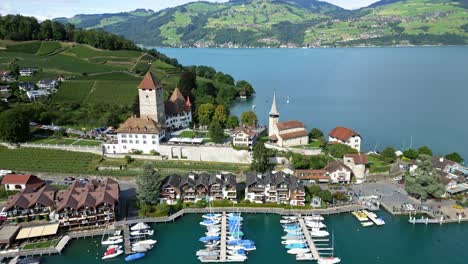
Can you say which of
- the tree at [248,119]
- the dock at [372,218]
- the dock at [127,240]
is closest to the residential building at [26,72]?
the tree at [248,119]

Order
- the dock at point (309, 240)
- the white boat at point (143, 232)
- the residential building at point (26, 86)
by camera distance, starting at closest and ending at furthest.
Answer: the dock at point (309, 240) → the white boat at point (143, 232) → the residential building at point (26, 86)

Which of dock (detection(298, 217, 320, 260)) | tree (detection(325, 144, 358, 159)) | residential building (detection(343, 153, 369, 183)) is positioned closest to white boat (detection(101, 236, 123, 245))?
dock (detection(298, 217, 320, 260))

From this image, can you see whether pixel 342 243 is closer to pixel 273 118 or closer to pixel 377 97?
pixel 273 118

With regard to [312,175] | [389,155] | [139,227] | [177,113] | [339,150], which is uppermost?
[177,113]

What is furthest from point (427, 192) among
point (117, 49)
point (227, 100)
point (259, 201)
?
point (117, 49)

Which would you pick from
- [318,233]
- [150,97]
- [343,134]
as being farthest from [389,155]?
[150,97]

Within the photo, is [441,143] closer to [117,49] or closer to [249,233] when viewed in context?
[249,233]

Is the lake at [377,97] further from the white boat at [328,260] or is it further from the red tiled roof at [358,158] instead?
the white boat at [328,260]
